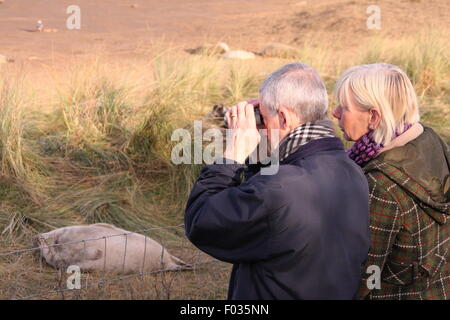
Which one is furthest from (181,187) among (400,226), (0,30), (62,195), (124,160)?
(0,30)

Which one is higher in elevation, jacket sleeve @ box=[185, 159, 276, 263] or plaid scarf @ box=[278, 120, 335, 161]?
plaid scarf @ box=[278, 120, 335, 161]

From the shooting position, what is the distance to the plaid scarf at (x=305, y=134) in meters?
2.32

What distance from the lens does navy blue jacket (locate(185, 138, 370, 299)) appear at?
7.01ft

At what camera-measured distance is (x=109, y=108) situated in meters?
6.52

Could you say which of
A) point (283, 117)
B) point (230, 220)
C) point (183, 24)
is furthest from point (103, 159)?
point (183, 24)

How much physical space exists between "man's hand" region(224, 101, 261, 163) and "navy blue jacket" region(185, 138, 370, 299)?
59 millimetres

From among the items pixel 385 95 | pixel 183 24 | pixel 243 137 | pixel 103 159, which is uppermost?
pixel 385 95

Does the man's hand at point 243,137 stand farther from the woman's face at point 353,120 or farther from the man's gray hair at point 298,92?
the woman's face at point 353,120

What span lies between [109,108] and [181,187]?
1.13 meters

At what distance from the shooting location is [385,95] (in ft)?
8.79

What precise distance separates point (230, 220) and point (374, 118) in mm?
890

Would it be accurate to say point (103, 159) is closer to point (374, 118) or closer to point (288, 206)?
point (374, 118)

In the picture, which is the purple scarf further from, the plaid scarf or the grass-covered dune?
the grass-covered dune

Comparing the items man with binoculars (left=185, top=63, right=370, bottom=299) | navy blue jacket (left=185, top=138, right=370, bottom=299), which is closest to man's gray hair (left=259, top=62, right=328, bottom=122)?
man with binoculars (left=185, top=63, right=370, bottom=299)
